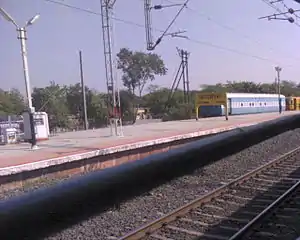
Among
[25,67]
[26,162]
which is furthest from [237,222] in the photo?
[25,67]

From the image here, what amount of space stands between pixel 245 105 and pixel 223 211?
1582 inches

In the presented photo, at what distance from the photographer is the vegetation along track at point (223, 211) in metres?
5.86

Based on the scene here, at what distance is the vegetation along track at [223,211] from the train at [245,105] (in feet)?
94.1

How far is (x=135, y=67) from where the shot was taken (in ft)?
225

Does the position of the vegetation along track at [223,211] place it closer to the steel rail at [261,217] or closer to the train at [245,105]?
the steel rail at [261,217]

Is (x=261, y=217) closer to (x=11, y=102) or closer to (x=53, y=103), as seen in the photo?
(x=53, y=103)

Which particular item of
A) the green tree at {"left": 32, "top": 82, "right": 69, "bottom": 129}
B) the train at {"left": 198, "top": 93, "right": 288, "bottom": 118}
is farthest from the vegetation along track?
the green tree at {"left": 32, "top": 82, "right": 69, "bottom": 129}

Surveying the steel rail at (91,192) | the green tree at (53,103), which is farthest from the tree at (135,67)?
the steel rail at (91,192)

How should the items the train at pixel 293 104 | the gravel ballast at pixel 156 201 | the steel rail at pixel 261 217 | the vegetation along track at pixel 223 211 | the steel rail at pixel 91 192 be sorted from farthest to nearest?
the train at pixel 293 104, the gravel ballast at pixel 156 201, the vegetation along track at pixel 223 211, the steel rail at pixel 261 217, the steel rail at pixel 91 192

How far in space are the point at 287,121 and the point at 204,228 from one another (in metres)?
3.96

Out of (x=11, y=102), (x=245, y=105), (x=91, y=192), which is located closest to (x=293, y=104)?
(x=245, y=105)

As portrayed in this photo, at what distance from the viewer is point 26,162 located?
11039 mm

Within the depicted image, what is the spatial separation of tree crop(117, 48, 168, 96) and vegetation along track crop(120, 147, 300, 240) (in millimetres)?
58157

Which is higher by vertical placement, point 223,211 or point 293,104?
point 293,104
